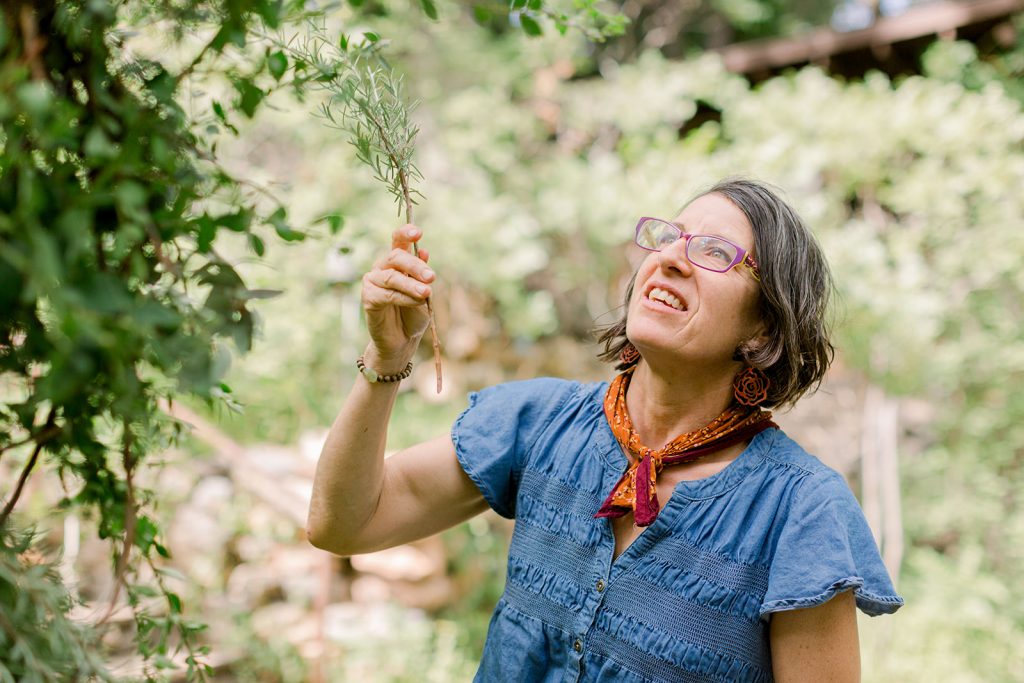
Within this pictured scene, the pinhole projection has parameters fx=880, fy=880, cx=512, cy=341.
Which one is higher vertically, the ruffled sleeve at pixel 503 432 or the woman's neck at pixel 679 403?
the woman's neck at pixel 679 403

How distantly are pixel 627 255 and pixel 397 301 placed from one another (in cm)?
447

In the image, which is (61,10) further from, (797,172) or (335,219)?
(797,172)

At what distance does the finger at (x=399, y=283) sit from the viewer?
112 cm

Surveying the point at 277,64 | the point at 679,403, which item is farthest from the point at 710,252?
the point at 277,64

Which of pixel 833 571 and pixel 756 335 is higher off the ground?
pixel 756 335

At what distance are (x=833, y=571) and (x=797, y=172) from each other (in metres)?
3.84

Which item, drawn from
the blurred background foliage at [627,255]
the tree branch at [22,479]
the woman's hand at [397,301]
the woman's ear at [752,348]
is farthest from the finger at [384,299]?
the blurred background foliage at [627,255]

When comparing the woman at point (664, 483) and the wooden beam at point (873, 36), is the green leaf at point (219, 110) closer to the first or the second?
the woman at point (664, 483)

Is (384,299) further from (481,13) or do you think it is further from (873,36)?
(873,36)

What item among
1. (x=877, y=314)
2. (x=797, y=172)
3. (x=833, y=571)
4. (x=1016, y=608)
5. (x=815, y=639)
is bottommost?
(x=1016, y=608)

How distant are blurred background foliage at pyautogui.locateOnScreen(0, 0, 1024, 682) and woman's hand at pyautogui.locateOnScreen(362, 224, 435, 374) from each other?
2.95 meters

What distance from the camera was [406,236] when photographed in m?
1.13

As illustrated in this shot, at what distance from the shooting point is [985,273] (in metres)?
4.65

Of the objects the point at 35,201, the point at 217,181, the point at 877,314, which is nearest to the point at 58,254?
the point at 35,201
